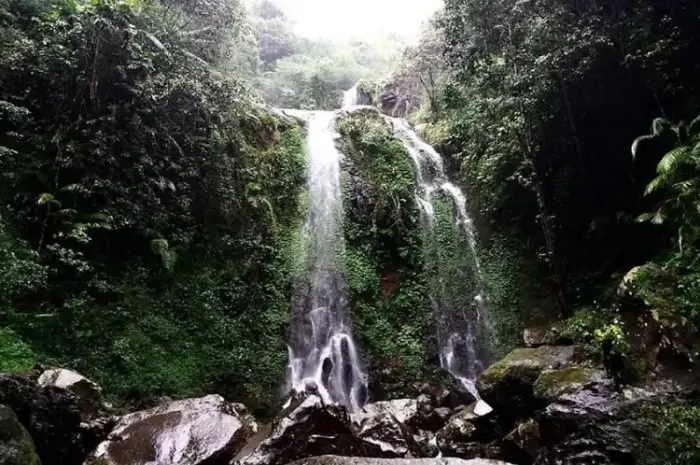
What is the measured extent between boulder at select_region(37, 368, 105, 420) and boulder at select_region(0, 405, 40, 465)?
62.8 inches

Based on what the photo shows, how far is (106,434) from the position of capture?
21.9 ft

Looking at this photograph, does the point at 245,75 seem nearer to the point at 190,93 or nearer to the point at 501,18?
the point at 190,93

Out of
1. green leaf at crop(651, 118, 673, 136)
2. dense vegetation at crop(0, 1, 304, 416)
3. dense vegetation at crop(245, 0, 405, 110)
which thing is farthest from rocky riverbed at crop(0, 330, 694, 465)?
dense vegetation at crop(245, 0, 405, 110)

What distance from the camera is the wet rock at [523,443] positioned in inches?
271

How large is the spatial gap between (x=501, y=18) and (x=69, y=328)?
11.0 meters

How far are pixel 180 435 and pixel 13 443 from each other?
2121 millimetres

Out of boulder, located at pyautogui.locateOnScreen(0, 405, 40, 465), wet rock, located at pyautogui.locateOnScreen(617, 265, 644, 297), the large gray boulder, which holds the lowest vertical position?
the large gray boulder

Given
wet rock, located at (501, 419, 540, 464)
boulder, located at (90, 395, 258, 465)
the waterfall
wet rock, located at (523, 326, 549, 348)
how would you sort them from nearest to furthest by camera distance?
boulder, located at (90, 395, 258, 465)
wet rock, located at (501, 419, 540, 464)
wet rock, located at (523, 326, 549, 348)
the waterfall

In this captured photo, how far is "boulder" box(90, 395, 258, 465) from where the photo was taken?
6.06 metres

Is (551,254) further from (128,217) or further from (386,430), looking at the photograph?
(128,217)

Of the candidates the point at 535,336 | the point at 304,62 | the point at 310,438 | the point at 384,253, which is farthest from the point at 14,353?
the point at 304,62

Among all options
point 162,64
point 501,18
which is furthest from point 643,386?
point 162,64

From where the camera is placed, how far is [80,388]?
695 cm

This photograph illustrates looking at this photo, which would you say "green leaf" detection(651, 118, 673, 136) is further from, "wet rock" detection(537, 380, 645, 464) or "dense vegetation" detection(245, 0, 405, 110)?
"dense vegetation" detection(245, 0, 405, 110)
